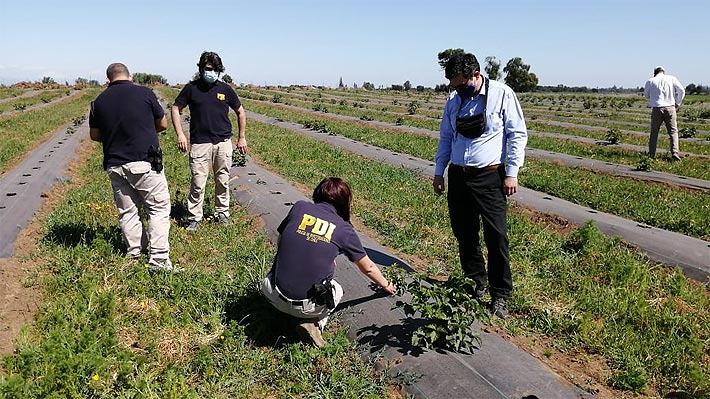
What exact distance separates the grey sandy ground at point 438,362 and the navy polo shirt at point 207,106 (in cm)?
247

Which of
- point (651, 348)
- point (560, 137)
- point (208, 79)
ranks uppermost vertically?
point (208, 79)

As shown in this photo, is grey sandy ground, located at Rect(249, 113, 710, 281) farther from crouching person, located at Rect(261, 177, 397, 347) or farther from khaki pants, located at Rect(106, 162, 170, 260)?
khaki pants, located at Rect(106, 162, 170, 260)

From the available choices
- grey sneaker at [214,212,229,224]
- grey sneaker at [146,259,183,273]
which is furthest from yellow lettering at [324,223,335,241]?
grey sneaker at [214,212,229,224]

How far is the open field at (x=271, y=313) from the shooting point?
308cm

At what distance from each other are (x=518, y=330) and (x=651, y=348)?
3.12 ft

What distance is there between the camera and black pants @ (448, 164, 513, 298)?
387 centimetres

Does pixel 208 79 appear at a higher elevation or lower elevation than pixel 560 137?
higher

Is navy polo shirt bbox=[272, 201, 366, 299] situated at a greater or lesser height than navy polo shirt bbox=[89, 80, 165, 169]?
lesser

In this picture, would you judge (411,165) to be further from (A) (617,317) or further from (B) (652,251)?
(A) (617,317)

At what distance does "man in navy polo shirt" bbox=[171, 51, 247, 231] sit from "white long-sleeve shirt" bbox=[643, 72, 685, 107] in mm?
8951

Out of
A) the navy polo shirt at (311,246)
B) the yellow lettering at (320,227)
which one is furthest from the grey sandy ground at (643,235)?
the yellow lettering at (320,227)

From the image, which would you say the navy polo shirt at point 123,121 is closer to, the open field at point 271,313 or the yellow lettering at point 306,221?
the open field at point 271,313

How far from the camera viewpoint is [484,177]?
3.85 metres

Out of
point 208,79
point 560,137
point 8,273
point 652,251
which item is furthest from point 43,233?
point 560,137
